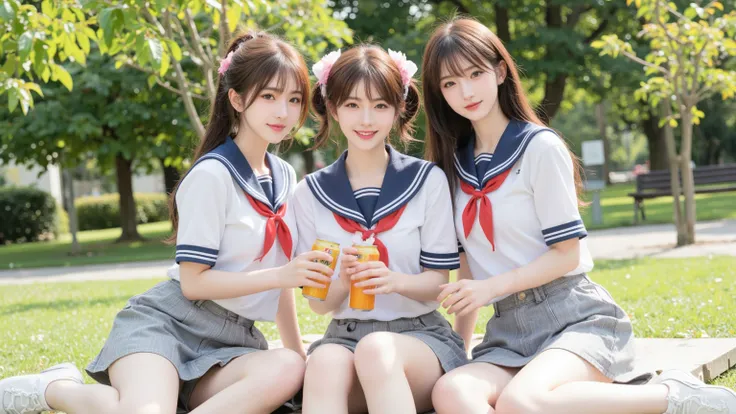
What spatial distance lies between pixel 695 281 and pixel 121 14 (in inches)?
191

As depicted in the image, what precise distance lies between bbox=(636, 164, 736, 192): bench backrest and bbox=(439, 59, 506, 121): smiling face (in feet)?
39.0

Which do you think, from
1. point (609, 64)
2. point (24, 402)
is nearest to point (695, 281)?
point (24, 402)

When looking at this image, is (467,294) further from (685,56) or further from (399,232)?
(685,56)

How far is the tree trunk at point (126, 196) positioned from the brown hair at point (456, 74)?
14694 millimetres

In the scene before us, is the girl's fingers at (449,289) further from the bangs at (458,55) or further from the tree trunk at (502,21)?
the tree trunk at (502,21)

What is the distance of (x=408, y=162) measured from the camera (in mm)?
3238

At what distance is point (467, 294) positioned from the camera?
9.48ft

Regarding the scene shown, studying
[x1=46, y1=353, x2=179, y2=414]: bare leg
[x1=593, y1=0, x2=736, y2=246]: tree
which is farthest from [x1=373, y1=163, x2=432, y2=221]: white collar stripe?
[x1=593, y1=0, x2=736, y2=246]: tree

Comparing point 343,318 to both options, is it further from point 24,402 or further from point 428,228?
point 24,402

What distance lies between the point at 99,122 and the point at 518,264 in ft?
39.7

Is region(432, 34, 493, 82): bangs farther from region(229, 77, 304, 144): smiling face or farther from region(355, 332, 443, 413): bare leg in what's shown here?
region(355, 332, 443, 413): bare leg

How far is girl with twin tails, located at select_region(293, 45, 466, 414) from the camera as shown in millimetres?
3002

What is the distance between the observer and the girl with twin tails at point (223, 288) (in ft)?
9.39

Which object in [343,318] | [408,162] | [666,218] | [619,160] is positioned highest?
[408,162]
